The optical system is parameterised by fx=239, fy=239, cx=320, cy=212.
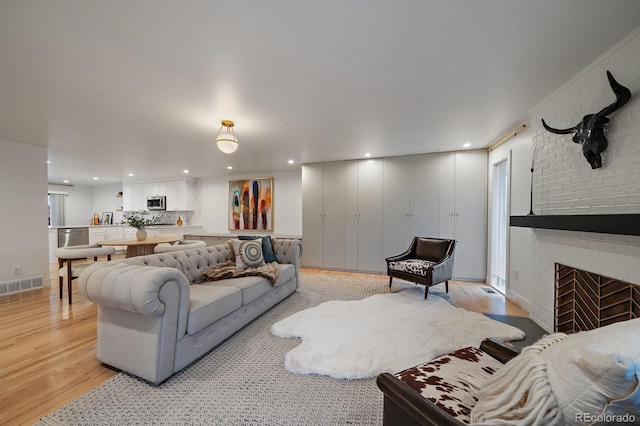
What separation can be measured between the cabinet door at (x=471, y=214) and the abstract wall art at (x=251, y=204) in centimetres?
427

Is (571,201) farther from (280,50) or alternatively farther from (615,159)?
(280,50)

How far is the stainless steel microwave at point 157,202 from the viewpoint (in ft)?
22.8

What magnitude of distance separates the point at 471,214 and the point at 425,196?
0.84m

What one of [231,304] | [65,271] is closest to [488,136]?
[231,304]

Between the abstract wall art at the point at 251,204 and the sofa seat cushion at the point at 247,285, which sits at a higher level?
the abstract wall art at the point at 251,204

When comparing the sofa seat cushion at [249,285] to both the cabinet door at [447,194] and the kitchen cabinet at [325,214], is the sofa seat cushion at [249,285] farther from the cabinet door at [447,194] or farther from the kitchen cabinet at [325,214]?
the cabinet door at [447,194]

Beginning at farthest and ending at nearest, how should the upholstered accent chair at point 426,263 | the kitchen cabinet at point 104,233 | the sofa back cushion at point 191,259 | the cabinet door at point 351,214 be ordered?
the kitchen cabinet at point 104,233
the cabinet door at point 351,214
the upholstered accent chair at point 426,263
the sofa back cushion at point 191,259

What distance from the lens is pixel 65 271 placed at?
10.5ft

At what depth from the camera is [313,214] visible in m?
5.43

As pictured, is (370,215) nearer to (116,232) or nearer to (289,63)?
(289,63)

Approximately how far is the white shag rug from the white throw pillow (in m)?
1.25

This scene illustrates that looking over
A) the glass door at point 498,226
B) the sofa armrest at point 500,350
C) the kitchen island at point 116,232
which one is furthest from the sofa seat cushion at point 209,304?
the kitchen island at point 116,232

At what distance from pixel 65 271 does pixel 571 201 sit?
592 cm

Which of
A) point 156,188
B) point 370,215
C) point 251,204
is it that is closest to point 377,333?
point 370,215
